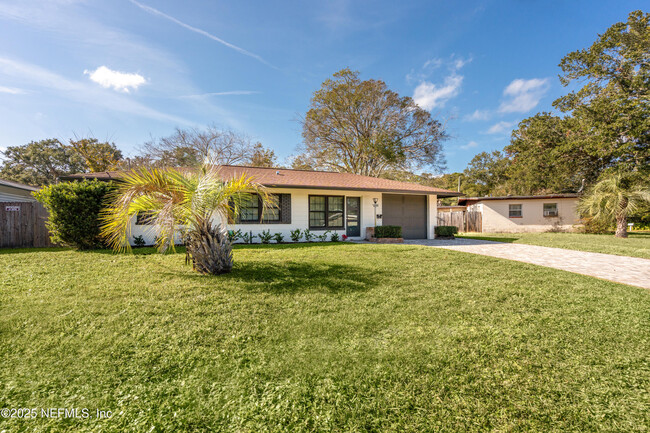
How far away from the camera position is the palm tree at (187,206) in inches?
179

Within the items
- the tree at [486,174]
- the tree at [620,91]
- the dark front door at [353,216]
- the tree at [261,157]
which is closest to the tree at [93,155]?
the tree at [261,157]

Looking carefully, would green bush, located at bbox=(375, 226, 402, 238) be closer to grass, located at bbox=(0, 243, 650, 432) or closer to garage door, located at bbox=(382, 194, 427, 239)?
garage door, located at bbox=(382, 194, 427, 239)

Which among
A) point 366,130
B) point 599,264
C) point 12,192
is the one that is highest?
point 366,130

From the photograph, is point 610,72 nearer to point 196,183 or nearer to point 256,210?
point 256,210

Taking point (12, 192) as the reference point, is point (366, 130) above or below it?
above

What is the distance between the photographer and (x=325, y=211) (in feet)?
38.7

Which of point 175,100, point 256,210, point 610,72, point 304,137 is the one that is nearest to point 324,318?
point 256,210

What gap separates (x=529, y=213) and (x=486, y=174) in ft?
57.7

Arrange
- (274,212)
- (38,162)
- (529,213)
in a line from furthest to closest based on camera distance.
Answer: (38,162) < (529,213) < (274,212)

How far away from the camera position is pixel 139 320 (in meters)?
3.31

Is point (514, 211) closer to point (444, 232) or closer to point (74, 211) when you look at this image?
point (444, 232)

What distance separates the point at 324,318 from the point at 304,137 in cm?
2238

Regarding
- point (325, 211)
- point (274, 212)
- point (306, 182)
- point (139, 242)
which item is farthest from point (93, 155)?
point (325, 211)

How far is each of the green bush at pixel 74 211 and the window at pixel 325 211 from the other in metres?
7.04
